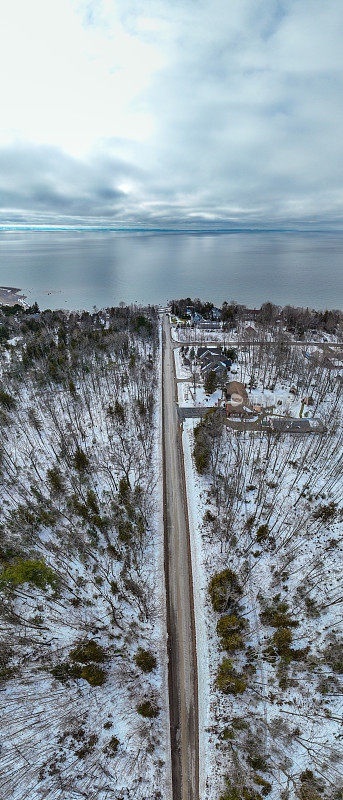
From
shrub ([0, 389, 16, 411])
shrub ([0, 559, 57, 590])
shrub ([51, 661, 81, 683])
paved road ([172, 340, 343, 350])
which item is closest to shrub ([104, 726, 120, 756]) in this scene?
shrub ([51, 661, 81, 683])

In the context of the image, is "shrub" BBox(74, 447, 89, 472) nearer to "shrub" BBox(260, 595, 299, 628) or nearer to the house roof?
"shrub" BBox(260, 595, 299, 628)

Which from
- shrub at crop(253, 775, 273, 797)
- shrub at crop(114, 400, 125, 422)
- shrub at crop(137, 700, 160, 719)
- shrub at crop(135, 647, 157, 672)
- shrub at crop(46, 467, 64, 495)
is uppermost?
shrub at crop(114, 400, 125, 422)

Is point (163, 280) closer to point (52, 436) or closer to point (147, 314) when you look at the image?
point (147, 314)

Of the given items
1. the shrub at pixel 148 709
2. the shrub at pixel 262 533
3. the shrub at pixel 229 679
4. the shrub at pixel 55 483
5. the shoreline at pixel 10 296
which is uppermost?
the shoreline at pixel 10 296

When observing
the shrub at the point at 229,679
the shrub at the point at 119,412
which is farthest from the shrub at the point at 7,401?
the shrub at the point at 229,679

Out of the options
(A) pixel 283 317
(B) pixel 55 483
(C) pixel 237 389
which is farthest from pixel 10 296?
(B) pixel 55 483

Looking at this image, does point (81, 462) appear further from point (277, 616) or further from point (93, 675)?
point (277, 616)

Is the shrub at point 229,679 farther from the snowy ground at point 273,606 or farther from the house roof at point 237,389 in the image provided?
the house roof at point 237,389
